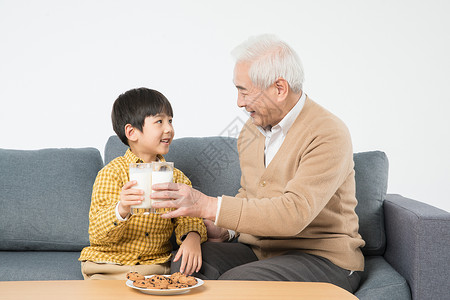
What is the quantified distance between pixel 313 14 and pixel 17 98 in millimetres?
2145

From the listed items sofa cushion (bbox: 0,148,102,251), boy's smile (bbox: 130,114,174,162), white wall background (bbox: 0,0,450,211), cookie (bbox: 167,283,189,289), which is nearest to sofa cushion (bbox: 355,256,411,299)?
cookie (bbox: 167,283,189,289)

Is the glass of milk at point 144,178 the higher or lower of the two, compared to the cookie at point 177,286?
higher

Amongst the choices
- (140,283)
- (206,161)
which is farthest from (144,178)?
(206,161)

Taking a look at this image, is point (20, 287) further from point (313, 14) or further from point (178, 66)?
point (313, 14)

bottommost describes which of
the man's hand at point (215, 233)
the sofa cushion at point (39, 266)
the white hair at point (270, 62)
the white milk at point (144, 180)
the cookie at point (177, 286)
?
the sofa cushion at point (39, 266)

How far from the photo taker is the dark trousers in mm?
1632

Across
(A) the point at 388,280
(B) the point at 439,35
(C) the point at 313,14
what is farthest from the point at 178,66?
(A) the point at 388,280

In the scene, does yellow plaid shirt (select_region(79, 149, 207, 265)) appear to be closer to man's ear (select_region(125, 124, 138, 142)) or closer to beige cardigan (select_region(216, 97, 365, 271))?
man's ear (select_region(125, 124, 138, 142))

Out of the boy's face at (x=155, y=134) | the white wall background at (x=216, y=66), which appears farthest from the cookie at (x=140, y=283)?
the white wall background at (x=216, y=66)

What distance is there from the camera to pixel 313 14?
347 centimetres

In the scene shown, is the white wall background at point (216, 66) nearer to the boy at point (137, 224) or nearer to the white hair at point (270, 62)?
the boy at point (137, 224)

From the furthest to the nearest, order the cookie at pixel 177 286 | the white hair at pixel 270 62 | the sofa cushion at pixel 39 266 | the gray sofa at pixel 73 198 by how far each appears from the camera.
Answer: the gray sofa at pixel 73 198
the sofa cushion at pixel 39 266
the white hair at pixel 270 62
the cookie at pixel 177 286

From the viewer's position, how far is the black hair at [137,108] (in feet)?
6.57

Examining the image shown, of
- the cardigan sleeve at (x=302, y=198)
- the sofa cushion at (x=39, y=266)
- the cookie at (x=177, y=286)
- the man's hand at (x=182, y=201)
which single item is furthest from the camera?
the sofa cushion at (x=39, y=266)
